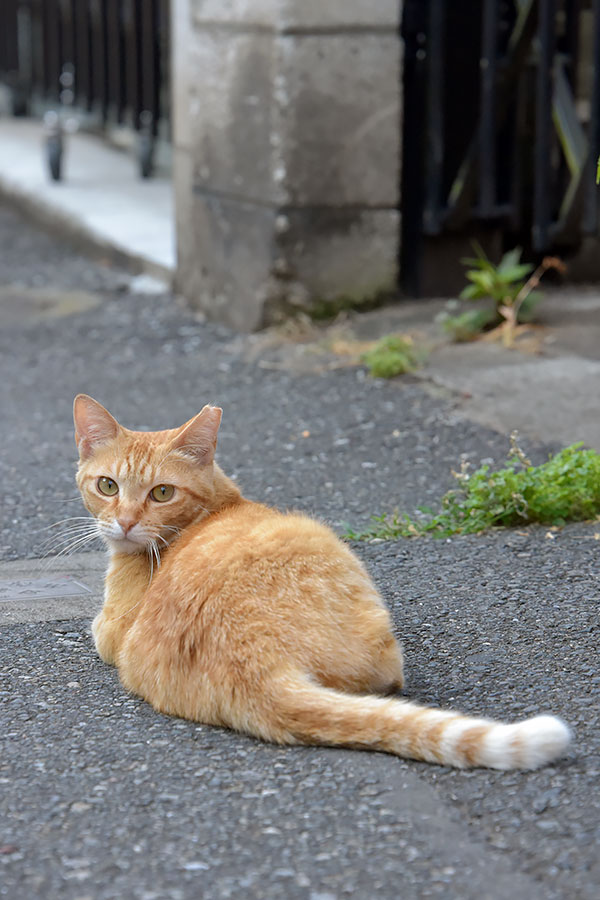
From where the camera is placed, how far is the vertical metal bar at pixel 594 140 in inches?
252

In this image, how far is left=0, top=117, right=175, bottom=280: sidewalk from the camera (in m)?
9.40

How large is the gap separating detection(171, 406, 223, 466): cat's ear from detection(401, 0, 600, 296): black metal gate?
3.85 meters

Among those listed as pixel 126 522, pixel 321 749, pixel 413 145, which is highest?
pixel 413 145

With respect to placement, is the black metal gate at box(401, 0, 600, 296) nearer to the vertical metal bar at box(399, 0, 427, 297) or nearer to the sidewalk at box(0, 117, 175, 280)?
the vertical metal bar at box(399, 0, 427, 297)

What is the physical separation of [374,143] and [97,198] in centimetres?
435

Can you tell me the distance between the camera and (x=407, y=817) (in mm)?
2617

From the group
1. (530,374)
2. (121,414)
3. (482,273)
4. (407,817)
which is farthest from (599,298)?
(407,817)

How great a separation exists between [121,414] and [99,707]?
10.5 ft

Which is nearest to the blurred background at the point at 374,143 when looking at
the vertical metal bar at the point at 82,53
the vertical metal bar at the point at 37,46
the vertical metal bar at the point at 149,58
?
the vertical metal bar at the point at 149,58

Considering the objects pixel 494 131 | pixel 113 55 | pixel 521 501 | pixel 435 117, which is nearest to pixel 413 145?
pixel 435 117

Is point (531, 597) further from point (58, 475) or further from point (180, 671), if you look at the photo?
point (58, 475)

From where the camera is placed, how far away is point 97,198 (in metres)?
10.8

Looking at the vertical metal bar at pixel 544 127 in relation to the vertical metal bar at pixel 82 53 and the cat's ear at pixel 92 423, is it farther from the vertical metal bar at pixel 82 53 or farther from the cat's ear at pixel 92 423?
the vertical metal bar at pixel 82 53

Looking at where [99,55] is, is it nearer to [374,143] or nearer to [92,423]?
[374,143]
